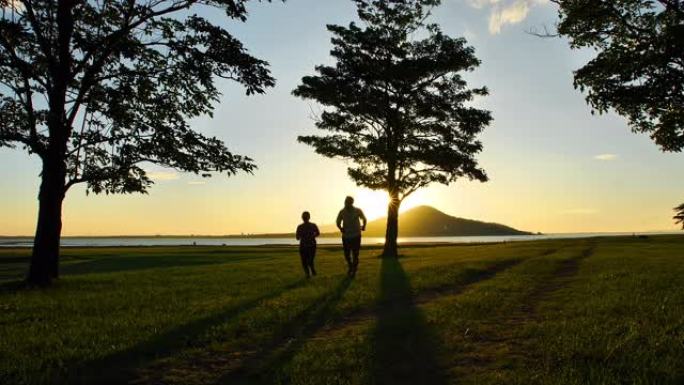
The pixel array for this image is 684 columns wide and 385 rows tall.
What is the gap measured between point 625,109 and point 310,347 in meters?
16.5

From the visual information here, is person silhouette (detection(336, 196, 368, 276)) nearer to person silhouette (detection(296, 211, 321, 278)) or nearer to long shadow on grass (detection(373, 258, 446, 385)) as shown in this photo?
person silhouette (detection(296, 211, 321, 278))

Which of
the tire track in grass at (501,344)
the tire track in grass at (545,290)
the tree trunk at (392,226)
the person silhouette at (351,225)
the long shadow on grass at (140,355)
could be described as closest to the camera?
the long shadow on grass at (140,355)

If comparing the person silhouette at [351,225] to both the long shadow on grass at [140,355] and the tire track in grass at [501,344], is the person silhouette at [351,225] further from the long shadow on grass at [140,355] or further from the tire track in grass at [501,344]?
the long shadow on grass at [140,355]

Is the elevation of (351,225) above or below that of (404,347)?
above

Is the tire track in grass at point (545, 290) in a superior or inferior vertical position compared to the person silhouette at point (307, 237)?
inferior

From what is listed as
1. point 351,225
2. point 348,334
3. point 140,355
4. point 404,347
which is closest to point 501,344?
point 404,347

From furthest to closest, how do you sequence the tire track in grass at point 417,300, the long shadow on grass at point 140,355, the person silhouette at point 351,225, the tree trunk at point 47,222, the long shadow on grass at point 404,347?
the person silhouette at point 351,225 → the tree trunk at point 47,222 → the tire track in grass at point 417,300 → the long shadow on grass at point 140,355 → the long shadow on grass at point 404,347

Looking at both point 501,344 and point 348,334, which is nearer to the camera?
point 501,344

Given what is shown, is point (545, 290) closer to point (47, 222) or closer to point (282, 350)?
point (282, 350)

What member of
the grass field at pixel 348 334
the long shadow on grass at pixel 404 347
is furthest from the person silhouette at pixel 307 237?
the long shadow on grass at pixel 404 347

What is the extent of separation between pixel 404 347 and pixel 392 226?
26.8m

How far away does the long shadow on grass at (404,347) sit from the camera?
238 inches

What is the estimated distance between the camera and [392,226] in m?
34.1

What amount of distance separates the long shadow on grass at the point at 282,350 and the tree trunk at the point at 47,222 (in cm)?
1006
